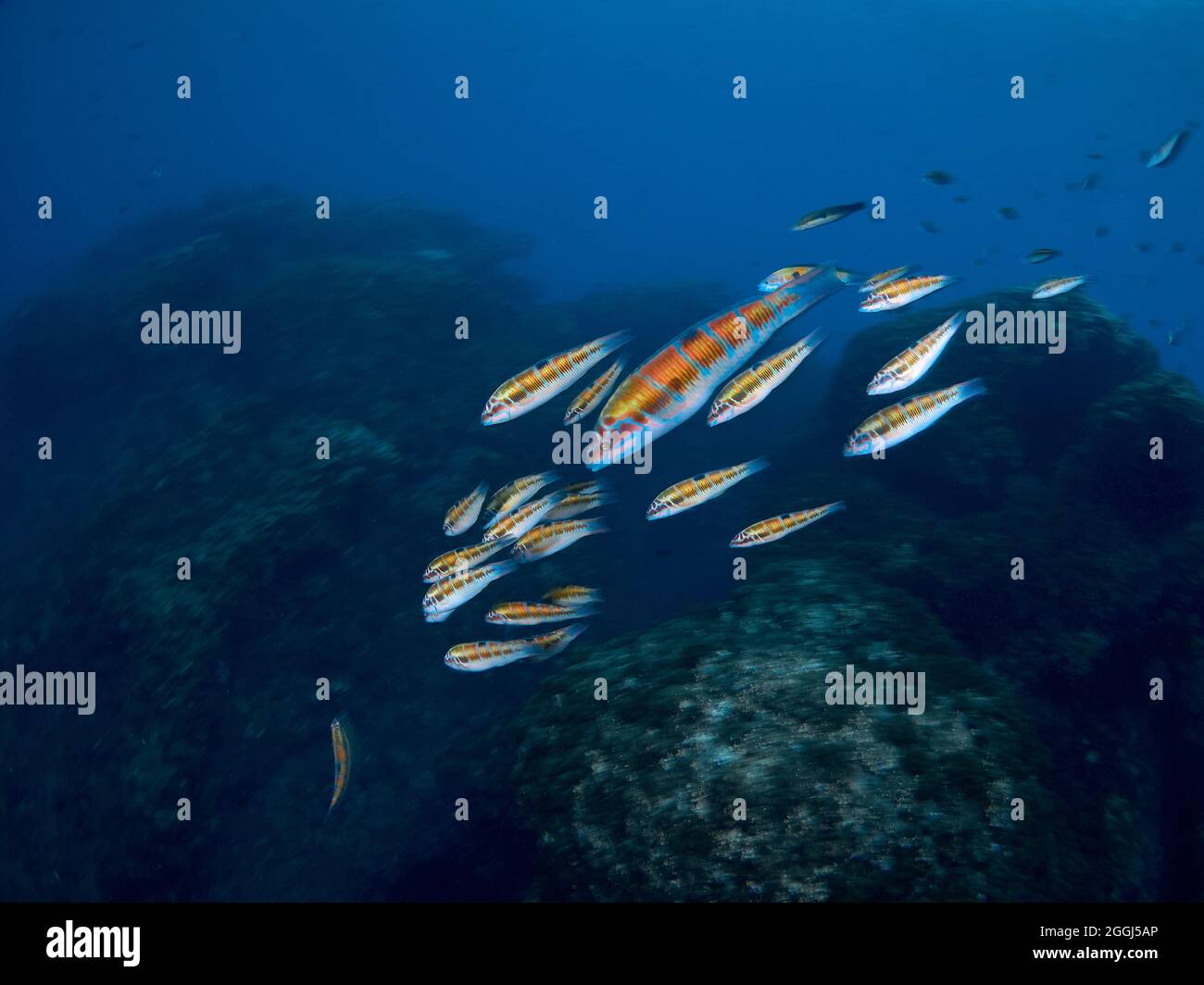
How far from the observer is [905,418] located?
373 cm

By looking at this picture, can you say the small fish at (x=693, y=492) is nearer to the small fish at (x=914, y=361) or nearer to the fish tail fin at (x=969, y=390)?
the small fish at (x=914, y=361)

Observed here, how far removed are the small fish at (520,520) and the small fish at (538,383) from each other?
3.22 ft

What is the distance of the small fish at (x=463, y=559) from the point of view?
4.41 m

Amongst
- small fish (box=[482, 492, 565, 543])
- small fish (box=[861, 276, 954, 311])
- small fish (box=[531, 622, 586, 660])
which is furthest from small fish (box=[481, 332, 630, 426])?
small fish (box=[861, 276, 954, 311])

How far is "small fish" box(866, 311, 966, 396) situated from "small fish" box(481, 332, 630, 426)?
184 cm

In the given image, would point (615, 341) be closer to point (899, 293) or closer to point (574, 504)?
point (574, 504)

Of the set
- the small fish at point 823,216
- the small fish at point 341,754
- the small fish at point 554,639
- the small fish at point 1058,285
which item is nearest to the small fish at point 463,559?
the small fish at point 554,639

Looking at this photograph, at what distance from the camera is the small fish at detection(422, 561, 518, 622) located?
14.2 ft

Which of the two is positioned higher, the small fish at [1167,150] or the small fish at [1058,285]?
the small fish at [1167,150]

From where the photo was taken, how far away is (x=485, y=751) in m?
7.81
